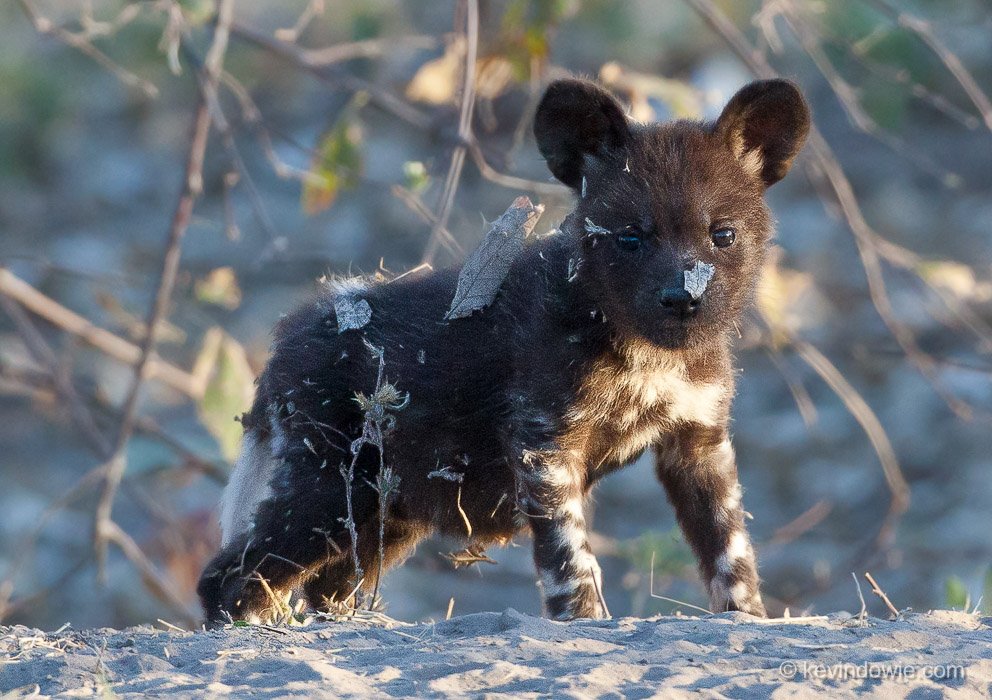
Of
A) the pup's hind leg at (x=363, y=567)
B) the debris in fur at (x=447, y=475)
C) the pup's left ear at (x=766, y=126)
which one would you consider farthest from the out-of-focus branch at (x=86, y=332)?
the pup's left ear at (x=766, y=126)

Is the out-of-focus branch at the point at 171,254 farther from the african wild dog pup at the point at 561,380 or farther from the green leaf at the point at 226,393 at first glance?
the african wild dog pup at the point at 561,380

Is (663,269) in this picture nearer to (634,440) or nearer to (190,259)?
(634,440)

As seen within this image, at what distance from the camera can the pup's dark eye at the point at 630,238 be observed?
4996mm

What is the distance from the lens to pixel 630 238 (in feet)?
16.4

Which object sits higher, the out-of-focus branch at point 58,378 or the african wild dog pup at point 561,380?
the out-of-focus branch at point 58,378

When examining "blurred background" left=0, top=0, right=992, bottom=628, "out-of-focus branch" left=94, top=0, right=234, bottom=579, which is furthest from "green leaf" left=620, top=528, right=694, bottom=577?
"out-of-focus branch" left=94, top=0, right=234, bottom=579

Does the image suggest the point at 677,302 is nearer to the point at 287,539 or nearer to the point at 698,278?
the point at 698,278

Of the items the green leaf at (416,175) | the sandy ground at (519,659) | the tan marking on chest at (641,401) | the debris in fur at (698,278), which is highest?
the green leaf at (416,175)

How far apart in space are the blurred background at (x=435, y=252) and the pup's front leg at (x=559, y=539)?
5.05ft

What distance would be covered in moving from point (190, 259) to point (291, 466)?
10.8 meters

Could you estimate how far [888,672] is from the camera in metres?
3.92

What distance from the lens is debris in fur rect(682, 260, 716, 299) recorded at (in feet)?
15.8

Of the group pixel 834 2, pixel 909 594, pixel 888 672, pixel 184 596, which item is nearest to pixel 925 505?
pixel 909 594

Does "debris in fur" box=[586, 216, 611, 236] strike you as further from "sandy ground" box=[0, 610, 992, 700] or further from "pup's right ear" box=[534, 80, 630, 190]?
"sandy ground" box=[0, 610, 992, 700]
